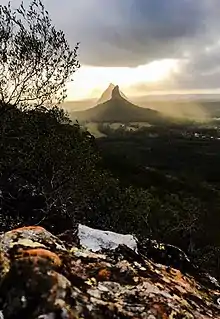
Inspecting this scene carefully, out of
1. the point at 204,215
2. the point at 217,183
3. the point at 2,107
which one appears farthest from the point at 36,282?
the point at 217,183

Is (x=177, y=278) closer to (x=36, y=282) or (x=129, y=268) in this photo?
(x=129, y=268)

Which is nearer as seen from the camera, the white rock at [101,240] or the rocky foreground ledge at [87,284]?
the rocky foreground ledge at [87,284]

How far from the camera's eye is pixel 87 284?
696 cm

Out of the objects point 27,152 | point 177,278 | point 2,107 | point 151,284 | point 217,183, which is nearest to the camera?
point 151,284

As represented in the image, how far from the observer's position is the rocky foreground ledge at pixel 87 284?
6238 mm

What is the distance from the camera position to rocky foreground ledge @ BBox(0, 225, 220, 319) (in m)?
6.24

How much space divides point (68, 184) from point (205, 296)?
25.1m

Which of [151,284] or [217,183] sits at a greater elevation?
[151,284]

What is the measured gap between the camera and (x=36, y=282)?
21.0 feet

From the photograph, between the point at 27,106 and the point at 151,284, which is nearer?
the point at 151,284

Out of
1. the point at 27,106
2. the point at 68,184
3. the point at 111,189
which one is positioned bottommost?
the point at 111,189

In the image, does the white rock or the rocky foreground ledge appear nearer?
the rocky foreground ledge

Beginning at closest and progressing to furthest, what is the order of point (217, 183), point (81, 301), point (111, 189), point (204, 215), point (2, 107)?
point (81, 301), point (2, 107), point (111, 189), point (204, 215), point (217, 183)

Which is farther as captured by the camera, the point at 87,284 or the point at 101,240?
the point at 101,240
